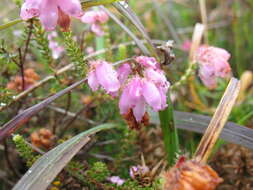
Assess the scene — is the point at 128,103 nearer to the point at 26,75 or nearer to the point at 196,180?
the point at 196,180

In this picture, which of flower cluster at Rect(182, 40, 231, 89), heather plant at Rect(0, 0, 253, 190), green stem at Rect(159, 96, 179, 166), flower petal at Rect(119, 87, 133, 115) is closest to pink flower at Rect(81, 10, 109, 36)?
heather plant at Rect(0, 0, 253, 190)

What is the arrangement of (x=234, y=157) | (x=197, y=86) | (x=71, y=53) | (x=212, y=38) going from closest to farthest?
(x=71, y=53) → (x=234, y=157) → (x=197, y=86) → (x=212, y=38)

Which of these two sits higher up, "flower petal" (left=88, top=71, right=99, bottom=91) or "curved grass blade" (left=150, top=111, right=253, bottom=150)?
"flower petal" (left=88, top=71, right=99, bottom=91)

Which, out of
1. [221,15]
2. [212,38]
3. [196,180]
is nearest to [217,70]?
[196,180]

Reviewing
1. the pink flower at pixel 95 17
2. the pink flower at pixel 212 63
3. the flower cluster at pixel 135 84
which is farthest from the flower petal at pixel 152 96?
the pink flower at pixel 95 17

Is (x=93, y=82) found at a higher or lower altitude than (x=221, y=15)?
higher

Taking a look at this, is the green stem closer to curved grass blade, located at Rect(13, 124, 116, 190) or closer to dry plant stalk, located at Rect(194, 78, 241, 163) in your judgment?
dry plant stalk, located at Rect(194, 78, 241, 163)

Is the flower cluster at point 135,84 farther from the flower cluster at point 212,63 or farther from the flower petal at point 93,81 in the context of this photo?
the flower cluster at point 212,63
